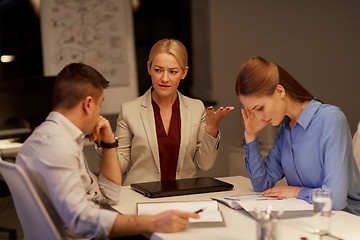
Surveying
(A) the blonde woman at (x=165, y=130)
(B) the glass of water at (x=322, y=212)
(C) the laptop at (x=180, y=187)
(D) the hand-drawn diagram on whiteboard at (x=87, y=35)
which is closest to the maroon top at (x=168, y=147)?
(A) the blonde woman at (x=165, y=130)

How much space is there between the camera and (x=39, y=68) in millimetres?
4602

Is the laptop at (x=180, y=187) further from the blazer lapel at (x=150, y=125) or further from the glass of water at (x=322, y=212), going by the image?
the glass of water at (x=322, y=212)

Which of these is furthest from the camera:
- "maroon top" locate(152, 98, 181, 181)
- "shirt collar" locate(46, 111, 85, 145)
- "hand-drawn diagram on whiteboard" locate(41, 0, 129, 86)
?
"hand-drawn diagram on whiteboard" locate(41, 0, 129, 86)

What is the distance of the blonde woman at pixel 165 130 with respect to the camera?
2.66 m

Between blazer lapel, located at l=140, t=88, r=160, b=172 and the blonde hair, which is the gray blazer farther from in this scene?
the blonde hair

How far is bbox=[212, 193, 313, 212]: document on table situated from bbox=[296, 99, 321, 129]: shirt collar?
0.34m

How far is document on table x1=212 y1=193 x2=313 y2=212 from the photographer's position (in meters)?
1.92

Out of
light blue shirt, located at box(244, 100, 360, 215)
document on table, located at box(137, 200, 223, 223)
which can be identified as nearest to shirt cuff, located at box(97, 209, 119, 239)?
document on table, located at box(137, 200, 223, 223)

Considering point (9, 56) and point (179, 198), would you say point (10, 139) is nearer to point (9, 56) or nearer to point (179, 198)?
point (9, 56)

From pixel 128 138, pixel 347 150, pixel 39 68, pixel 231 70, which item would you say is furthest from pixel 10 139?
pixel 347 150

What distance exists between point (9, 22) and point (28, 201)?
324 cm

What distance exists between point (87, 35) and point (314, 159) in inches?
127

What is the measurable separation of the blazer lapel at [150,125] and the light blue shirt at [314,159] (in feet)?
1.90

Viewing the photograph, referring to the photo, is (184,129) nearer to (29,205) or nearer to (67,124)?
(67,124)
